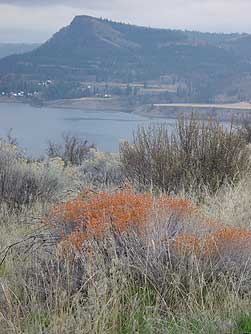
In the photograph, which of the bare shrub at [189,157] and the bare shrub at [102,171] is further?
the bare shrub at [102,171]

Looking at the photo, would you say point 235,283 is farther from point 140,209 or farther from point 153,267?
point 140,209

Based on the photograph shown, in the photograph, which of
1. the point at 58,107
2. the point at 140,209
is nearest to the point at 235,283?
the point at 140,209

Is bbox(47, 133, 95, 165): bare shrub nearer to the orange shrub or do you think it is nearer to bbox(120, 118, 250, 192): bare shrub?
bbox(120, 118, 250, 192): bare shrub

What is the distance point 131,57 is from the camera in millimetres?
98750

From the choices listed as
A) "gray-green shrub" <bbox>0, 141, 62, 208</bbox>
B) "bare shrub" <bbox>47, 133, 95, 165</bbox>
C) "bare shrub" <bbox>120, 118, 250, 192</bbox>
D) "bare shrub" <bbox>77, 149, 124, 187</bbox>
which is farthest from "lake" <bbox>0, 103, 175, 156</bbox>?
"bare shrub" <bbox>120, 118, 250, 192</bbox>

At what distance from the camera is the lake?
110 ft

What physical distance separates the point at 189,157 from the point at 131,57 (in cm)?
9127

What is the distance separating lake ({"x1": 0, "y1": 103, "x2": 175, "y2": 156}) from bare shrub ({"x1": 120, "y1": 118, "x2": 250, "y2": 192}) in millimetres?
19932

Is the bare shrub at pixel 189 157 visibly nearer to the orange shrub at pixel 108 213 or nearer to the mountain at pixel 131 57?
the orange shrub at pixel 108 213

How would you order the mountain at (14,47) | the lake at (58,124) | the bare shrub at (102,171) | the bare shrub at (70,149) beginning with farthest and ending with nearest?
the mountain at (14,47) < the lake at (58,124) < the bare shrub at (70,149) < the bare shrub at (102,171)

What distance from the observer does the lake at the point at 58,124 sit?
33.7 metres

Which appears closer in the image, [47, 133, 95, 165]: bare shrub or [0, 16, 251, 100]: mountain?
[47, 133, 95, 165]: bare shrub

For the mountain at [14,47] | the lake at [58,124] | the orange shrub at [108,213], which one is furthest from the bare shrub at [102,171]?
the mountain at [14,47]

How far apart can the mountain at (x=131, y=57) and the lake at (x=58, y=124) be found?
1822 cm
